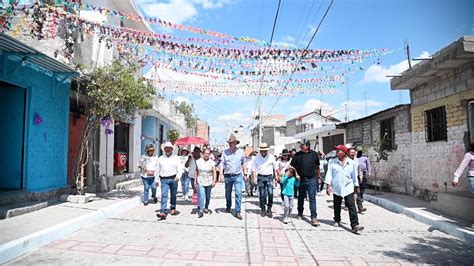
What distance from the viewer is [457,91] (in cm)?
910

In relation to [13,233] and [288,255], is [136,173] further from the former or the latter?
[288,255]

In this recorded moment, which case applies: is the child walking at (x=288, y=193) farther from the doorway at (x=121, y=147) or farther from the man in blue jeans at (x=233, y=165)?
the doorway at (x=121, y=147)

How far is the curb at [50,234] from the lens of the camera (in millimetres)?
4695

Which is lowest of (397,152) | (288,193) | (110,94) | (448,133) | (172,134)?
(288,193)

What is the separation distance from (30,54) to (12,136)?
2.27m

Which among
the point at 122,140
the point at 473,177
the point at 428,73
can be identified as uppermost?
the point at 428,73

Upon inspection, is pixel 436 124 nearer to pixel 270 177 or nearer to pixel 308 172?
pixel 308 172

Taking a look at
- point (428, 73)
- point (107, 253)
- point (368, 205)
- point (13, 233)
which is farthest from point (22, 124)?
point (428, 73)

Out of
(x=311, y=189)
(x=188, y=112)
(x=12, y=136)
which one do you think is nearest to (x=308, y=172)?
(x=311, y=189)

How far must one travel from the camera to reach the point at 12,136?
825 cm

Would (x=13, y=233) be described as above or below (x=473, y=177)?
below

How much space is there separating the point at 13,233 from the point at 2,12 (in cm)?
529

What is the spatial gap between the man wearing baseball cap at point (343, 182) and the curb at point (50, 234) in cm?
500

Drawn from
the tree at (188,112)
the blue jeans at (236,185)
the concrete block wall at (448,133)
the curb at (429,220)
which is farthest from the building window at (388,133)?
the tree at (188,112)
